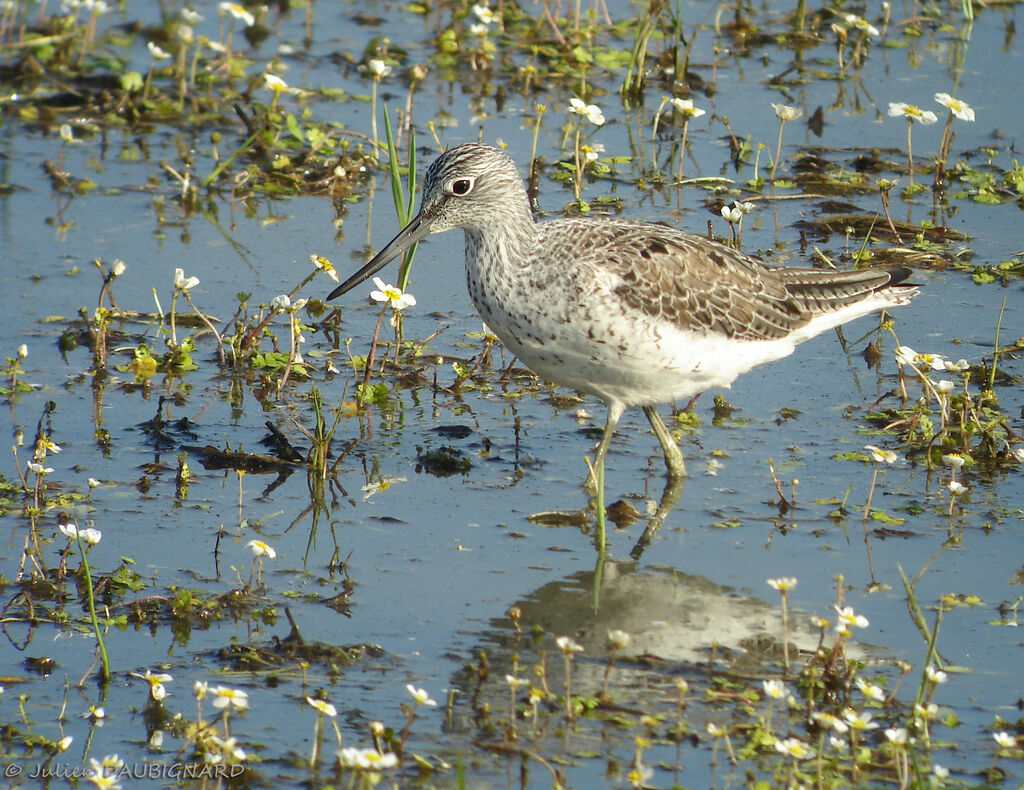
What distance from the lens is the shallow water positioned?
543cm

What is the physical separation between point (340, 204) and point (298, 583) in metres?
4.98

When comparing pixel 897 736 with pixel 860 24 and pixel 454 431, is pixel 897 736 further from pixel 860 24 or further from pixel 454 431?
pixel 860 24

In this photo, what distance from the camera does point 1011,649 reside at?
5887 mm

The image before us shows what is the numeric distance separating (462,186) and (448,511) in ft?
5.55

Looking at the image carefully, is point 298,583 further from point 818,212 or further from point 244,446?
point 818,212

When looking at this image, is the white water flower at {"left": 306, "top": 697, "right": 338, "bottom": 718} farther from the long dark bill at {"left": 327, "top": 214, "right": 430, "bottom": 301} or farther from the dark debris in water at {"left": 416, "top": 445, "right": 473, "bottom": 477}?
the long dark bill at {"left": 327, "top": 214, "right": 430, "bottom": 301}

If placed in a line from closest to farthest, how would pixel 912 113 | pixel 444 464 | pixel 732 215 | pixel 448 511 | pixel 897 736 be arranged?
pixel 897 736 < pixel 448 511 < pixel 444 464 < pixel 732 215 < pixel 912 113

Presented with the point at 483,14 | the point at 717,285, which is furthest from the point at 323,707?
the point at 483,14

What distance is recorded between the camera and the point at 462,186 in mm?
7500

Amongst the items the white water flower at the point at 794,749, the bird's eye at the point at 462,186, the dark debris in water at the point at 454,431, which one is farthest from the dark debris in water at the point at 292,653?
the bird's eye at the point at 462,186

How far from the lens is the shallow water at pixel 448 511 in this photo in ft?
17.8

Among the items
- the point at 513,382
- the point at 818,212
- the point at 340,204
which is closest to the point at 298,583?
the point at 513,382

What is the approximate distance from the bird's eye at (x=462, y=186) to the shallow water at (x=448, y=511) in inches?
50.4

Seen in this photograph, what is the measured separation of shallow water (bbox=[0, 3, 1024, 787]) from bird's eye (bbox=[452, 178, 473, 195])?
1280 mm
